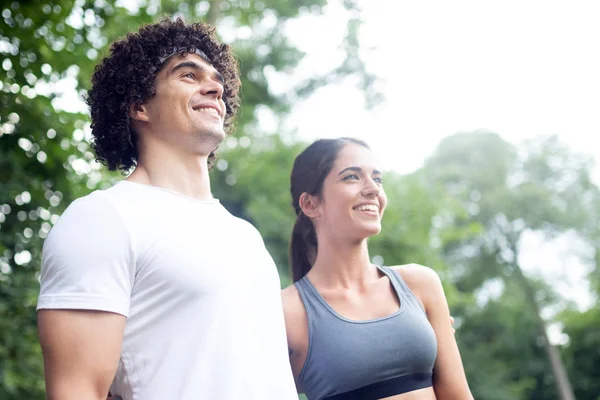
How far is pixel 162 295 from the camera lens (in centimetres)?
152

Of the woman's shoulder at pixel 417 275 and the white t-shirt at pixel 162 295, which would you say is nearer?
the white t-shirt at pixel 162 295

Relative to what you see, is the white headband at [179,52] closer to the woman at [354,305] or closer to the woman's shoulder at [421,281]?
the woman at [354,305]

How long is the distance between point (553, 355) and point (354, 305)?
1862cm

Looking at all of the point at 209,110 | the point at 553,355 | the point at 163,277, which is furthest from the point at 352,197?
the point at 553,355

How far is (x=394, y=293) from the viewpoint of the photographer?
8.36ft

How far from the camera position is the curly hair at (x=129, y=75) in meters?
1.92

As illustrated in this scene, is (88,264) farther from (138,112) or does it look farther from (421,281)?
(421,281)

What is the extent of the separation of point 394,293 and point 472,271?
820 inches

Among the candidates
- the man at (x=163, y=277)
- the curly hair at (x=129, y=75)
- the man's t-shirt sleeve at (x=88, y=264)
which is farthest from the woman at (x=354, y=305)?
the man's t-shirt sleeve at (x=88, y=264)

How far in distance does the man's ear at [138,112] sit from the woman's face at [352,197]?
992mm

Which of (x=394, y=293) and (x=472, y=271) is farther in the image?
(x=472, y=271)

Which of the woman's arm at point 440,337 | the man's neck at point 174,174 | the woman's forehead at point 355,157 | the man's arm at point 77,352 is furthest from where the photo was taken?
the woman's forehead at point 355,157

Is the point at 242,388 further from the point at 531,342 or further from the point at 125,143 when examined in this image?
the point at 531,342

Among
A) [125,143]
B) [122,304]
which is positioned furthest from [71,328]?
[125,143]
